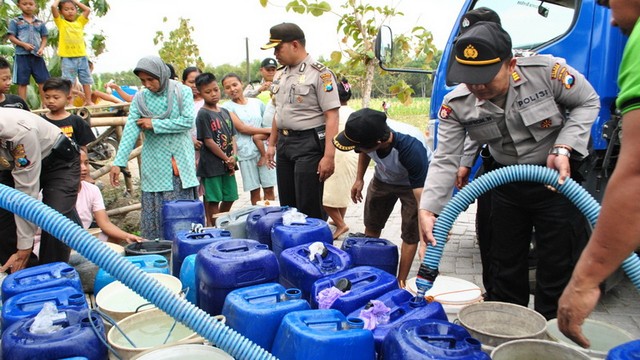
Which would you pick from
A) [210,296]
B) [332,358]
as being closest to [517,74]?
[332,358]

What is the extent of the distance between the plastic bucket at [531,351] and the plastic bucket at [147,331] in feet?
4.06

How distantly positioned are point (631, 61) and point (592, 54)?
2.44m

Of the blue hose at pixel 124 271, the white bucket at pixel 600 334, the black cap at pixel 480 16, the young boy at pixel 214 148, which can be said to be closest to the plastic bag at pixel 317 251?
the blue hose at pixel 124 271

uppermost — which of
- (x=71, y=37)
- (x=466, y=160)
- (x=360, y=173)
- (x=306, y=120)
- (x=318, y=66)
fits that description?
(x=71, y=37)

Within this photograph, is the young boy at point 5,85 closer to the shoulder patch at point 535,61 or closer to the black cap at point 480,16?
the black cap at point 480,16

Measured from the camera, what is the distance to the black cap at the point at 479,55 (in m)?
2.29

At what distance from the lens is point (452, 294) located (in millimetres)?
2809

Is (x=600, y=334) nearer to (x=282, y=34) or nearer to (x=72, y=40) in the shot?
(x=282, y=34)

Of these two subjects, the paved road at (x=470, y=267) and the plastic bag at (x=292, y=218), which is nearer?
the plastic bag at (x=292, y=218)

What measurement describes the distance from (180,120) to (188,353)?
9.19ft

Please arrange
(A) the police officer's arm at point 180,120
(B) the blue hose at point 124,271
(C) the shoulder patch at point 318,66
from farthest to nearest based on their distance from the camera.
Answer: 1. (A) the police officer's arm at point 180,120
2. (C) the shoulder patch at point 318,66
3. (B) the blue hose at point 124,271

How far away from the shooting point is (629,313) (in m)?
3.72

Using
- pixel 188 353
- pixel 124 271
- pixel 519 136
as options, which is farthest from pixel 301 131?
pixel 124 271

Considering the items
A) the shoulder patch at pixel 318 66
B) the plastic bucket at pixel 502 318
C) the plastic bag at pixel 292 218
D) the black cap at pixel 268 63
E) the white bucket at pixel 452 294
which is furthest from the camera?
the black cap at pixel 268 63
